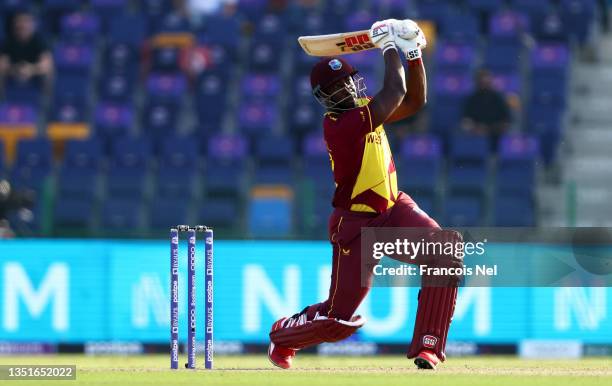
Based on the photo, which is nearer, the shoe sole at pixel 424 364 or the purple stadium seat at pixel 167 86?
the shoe sole at pixel 424 364

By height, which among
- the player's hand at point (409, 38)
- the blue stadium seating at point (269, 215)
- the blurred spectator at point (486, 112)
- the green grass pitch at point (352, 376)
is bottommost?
the green grass pitch at point (352, 376)

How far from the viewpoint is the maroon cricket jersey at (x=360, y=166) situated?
29.5 feet

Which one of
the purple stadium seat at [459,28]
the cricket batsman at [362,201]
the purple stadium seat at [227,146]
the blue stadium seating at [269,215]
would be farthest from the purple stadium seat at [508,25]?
the cricket batsman at [362,201]

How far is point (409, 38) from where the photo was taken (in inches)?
354

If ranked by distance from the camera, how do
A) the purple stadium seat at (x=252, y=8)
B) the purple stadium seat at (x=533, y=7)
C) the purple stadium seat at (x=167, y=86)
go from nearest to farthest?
the purple stadium seat at (x=167, y=86), the purple stadium seat at (x=533, y=7), the purple stadium seat at (x=252, y=8)

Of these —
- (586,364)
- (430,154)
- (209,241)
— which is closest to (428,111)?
(430,154)

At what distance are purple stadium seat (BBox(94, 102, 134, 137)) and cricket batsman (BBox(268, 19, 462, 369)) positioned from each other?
9.23m

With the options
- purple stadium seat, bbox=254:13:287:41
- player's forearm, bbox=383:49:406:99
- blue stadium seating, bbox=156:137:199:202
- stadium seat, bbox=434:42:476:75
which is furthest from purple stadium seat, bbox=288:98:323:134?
player's forearm, bbox=383:49:406:99

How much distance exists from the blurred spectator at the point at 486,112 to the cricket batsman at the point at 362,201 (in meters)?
7.70

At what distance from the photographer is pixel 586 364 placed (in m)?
11.1

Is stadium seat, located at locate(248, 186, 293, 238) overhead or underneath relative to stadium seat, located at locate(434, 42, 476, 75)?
underneath

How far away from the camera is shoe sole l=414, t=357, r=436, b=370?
917cm

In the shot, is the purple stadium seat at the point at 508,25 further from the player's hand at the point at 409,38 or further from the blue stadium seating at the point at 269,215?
the player's hand at the point at 409,38

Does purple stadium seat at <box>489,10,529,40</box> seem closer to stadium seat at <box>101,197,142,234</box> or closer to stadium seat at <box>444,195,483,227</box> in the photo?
stadium seat at <box>444,195,483,227</box>
